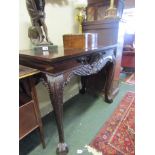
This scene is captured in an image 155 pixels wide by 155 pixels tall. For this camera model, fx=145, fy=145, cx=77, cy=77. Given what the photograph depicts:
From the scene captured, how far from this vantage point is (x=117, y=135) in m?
1.38

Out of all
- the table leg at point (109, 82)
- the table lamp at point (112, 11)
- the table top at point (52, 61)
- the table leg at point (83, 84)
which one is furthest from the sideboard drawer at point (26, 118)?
the table lamp at point (112, 11)

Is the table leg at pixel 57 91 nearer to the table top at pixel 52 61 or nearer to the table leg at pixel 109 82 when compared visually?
the table top at pixel 52 61

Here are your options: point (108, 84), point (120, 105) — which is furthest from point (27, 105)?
point (120, 105)

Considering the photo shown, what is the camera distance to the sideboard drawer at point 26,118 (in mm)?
979

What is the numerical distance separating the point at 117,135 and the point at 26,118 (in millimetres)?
862

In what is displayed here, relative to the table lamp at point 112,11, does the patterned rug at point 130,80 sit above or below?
below

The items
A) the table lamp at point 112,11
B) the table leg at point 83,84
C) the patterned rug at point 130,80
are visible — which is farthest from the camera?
the patterned rug at point 130,80

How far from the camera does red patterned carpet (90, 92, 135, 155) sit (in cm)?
121

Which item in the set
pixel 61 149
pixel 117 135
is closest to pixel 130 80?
pixel 117 135

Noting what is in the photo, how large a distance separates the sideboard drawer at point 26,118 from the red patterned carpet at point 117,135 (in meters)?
0.56

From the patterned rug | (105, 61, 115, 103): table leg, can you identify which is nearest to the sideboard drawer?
(105, 61, 115, 103): table leg

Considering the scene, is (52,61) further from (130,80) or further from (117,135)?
(130,80)

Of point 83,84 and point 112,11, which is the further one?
point 83,84
